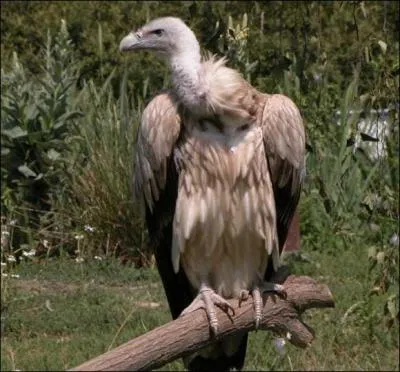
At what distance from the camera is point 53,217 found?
900cm

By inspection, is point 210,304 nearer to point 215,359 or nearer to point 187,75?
point 215,359

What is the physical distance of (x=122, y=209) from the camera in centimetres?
880

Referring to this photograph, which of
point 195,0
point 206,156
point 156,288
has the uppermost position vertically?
point 195,0

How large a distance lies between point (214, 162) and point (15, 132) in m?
5.09

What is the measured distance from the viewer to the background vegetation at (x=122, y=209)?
22.0 feet

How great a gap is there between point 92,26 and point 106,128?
3407 mm

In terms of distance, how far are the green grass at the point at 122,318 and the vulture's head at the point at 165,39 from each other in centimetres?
256

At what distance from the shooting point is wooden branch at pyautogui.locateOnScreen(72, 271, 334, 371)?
3166 millimetres

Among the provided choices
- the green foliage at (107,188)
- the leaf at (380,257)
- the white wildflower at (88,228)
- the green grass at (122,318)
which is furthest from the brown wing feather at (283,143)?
the green foliage at (107,188)

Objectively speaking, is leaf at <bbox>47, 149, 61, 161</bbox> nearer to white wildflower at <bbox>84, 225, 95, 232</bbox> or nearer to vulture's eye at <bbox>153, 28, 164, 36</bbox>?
white wildflower at <bbox>84, 225, 95, 232</bbox>

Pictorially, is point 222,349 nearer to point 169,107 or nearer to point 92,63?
point 169,107

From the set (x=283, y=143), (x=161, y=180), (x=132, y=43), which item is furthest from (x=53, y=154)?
(x=283, y=143)

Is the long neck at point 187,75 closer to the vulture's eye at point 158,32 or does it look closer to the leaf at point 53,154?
the vulture's eye at point 158,32

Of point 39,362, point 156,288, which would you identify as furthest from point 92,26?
point 39,362
